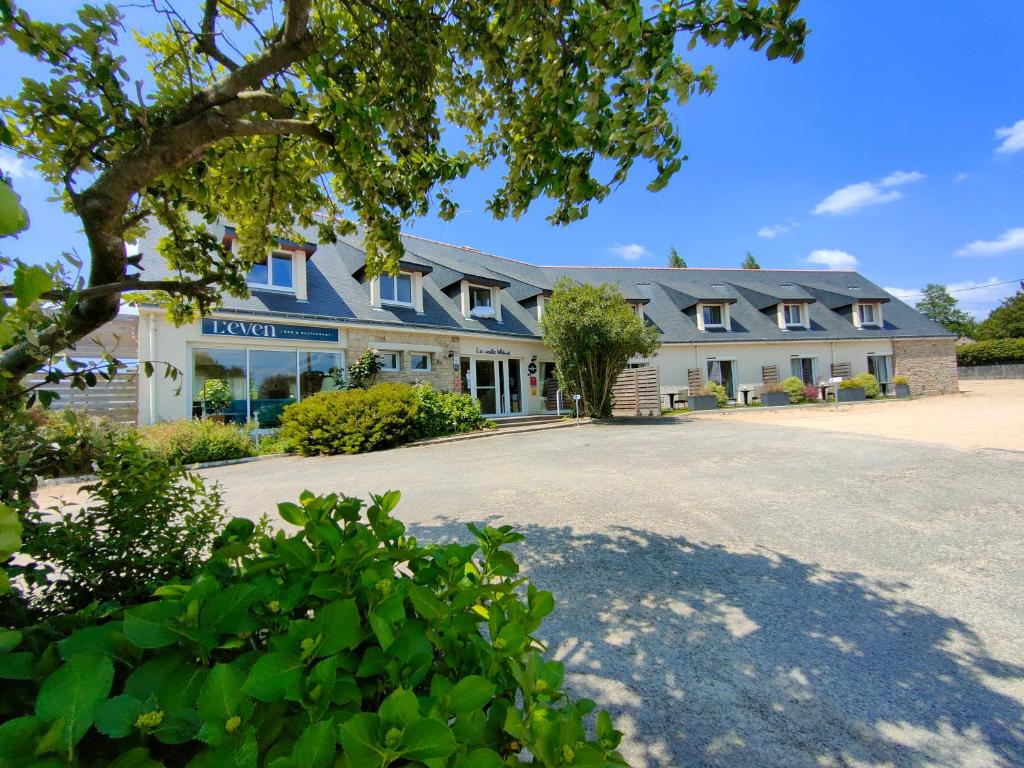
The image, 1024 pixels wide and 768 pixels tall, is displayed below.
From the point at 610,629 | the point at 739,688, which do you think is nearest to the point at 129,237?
the point at 610,629

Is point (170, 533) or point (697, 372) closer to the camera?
point (170, 533)

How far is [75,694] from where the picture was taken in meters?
0.61

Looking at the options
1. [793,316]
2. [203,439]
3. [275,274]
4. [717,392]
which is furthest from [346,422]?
[793,316]

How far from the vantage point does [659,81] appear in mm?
2146

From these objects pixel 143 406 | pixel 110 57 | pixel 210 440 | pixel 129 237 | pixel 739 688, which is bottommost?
pixel 739 688

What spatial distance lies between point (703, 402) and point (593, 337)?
8.67 meters

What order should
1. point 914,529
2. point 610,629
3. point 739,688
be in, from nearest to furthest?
point 739,688 → point 610,629 → point 914,529

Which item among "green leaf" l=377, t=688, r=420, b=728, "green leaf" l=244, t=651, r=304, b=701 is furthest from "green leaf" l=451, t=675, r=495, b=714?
"green leaf" l=244, t=651, r=304, b=701

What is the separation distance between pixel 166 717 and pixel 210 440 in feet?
35.8

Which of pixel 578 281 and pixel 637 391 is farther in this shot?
pixel 578 281

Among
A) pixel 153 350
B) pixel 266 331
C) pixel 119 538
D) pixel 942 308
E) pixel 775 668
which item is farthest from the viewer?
pixel 942 308

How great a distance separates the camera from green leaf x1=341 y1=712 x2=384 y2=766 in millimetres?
615

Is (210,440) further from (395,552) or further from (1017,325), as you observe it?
(1017,325)

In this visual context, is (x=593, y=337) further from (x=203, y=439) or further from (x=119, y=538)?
(x=119, y=538)
